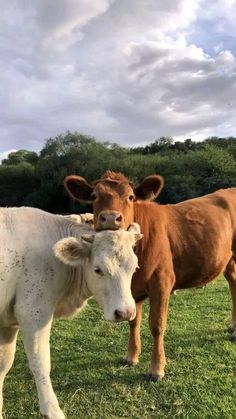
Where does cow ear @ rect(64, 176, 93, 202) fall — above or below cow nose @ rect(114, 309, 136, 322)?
above

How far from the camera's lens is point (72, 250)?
459 cm

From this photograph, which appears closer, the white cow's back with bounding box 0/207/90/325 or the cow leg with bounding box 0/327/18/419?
the white cow's back with bounding box 0/207/90/325

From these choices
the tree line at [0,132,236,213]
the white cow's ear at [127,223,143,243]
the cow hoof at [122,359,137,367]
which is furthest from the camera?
the tree line at [0,132,236,213]

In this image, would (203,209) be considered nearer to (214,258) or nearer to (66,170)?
(214,258)

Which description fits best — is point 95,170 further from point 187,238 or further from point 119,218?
point 119,218

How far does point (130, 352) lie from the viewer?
6488 mm

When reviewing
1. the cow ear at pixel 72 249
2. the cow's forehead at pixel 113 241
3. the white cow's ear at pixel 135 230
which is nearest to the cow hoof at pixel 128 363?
the white cow's ear at pixel 135 230

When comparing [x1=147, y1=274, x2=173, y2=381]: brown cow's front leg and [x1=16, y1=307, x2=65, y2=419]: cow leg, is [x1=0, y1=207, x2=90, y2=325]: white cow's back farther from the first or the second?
[x1=147, y1=274, x2=173, y2=381]: brown cow's front leg

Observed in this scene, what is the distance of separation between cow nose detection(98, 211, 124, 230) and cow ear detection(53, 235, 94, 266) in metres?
0.31

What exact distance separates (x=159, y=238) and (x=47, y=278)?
7.00ft

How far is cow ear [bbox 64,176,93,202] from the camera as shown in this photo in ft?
19.6

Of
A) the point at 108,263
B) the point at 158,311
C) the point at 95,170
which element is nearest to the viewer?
the point at 108,263

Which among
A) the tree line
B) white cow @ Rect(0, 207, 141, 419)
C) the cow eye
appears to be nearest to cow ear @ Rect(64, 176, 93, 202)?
white cow @ Rect(0, 207, 141, 419)

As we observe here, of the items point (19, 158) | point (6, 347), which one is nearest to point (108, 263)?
point (6, 347)
